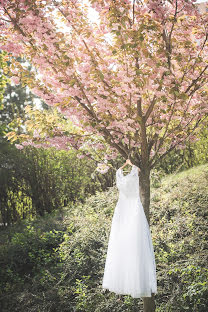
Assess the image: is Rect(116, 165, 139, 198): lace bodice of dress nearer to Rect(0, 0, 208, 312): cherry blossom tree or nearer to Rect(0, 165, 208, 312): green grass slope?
Rect(0, 0, 208, 312): cherry blossom tree

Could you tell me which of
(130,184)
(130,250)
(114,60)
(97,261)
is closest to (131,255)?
(130,250)

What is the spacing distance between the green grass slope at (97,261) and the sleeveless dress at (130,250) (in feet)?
2.65

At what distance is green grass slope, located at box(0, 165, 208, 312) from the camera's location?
3.18 m

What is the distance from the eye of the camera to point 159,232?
162 inches

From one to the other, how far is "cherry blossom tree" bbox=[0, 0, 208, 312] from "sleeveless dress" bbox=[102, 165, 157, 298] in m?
0.25

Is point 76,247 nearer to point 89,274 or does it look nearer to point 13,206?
point 89,274

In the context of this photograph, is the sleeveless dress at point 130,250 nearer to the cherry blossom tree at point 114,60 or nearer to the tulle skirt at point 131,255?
the tulle skirt at point 131,255

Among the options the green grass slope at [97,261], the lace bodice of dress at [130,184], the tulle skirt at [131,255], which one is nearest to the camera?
the tulle skirt at [131,255]

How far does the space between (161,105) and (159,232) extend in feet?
6.72

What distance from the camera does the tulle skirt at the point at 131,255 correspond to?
7.40 feet

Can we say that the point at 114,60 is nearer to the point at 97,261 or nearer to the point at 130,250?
the point at 130,250

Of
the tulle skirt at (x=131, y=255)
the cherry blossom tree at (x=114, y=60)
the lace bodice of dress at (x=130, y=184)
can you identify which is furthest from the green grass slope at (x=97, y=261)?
the lace bodice of dress at (x=130, y=184)

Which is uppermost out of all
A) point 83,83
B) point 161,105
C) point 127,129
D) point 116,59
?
point 116,59

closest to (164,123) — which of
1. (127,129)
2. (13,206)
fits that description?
(127,129)
